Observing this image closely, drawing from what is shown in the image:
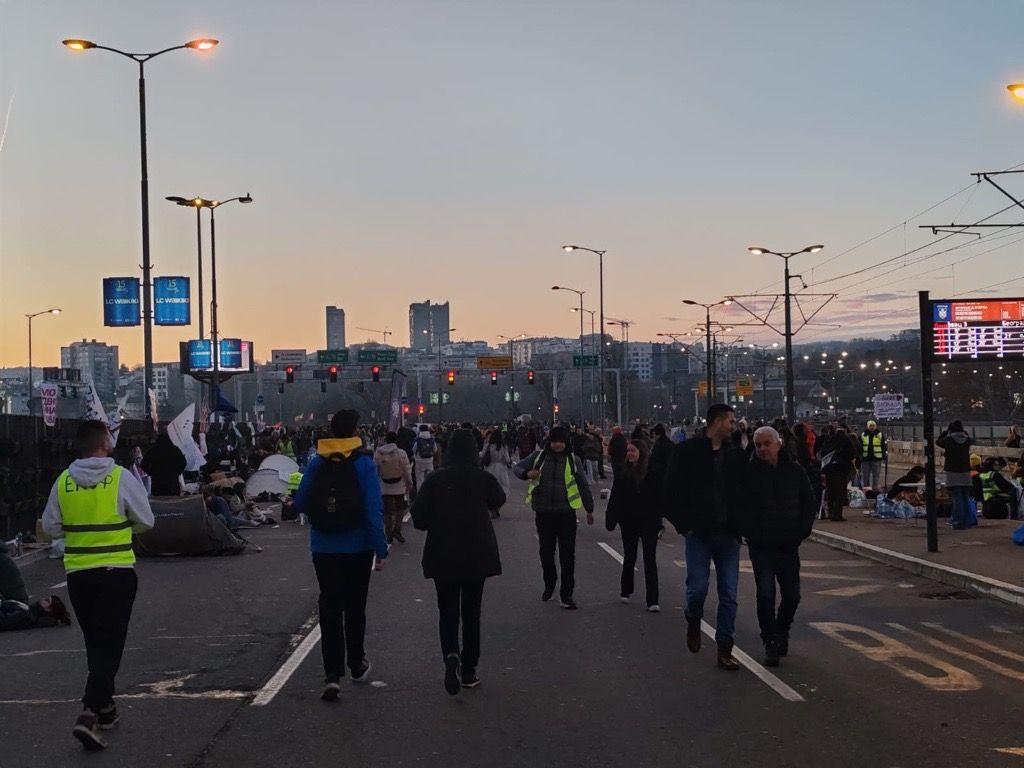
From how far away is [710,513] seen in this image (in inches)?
380

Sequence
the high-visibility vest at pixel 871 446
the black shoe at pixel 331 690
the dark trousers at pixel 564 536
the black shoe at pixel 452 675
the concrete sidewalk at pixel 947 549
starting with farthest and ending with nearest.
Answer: the high-visibility vest at pixel 871 446, the concrete sidewalk at pixel 947 549, the dark trousers at pixel 564 536, the black shoe at pixel 452 675, the black shoe at pixel 331 690

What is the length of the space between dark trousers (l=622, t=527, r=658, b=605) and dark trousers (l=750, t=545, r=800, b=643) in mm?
2748

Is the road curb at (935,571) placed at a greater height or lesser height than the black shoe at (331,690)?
lesser

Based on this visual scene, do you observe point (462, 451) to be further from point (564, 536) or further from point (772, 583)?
point (564, 536)

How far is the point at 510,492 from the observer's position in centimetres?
3506

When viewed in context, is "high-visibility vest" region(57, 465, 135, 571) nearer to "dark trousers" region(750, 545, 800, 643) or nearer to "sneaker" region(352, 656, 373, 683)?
"sneaker" region(352, 656, 373, 683)

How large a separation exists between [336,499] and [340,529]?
0.68 feet

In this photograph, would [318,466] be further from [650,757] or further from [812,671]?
[812,671]

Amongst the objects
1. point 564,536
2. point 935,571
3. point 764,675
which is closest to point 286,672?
point 764,675

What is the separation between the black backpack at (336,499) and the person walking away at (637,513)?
452 centimetres

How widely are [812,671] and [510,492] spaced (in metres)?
25.6

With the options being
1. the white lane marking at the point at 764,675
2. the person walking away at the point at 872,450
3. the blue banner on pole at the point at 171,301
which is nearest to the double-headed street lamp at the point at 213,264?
the blue banner on pole at the point at 171,301

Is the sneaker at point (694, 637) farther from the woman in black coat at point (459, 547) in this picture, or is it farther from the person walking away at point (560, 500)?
the person walking away at point (560, 500)

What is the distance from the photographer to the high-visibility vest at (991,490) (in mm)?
22719
